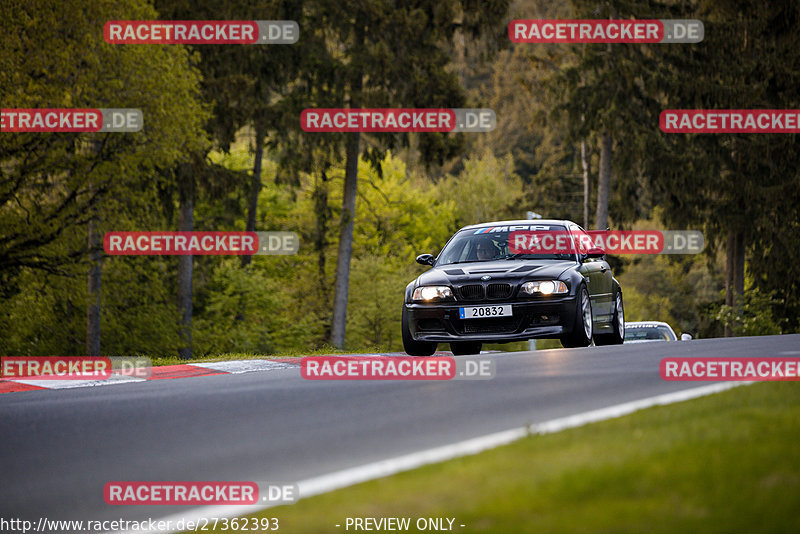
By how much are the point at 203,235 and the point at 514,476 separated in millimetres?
34200

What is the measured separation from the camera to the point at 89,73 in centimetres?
2391

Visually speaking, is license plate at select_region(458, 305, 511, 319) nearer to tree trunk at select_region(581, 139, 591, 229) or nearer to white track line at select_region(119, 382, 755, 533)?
white track line at select_region(119, 382, 755, 533)

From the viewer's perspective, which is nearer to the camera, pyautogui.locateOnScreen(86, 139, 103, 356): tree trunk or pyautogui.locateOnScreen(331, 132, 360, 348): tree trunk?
pyautogui.locateOnScreen(86, 139, 103, 356): tree trunk

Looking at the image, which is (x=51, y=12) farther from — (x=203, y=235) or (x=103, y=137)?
(x=203, y=235)

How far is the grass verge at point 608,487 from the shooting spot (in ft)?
15.8

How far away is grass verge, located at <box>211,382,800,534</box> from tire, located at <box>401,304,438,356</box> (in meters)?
7.41

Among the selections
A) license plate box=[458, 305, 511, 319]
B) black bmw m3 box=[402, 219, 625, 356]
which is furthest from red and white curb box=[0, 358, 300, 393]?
license plate box=[458, 305, 511, 319]

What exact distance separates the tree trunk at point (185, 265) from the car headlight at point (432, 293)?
1815 centimetres

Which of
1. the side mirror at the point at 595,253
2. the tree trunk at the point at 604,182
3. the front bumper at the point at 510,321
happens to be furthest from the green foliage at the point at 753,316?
the front bumper at the point at 510,321

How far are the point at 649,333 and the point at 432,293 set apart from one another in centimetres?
1084

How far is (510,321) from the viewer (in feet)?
45.4

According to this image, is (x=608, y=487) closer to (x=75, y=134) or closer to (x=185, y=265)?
(x=75, y=134)

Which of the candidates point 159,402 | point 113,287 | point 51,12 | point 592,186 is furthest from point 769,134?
point 159,402

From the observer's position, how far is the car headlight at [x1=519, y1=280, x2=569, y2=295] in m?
13.9
